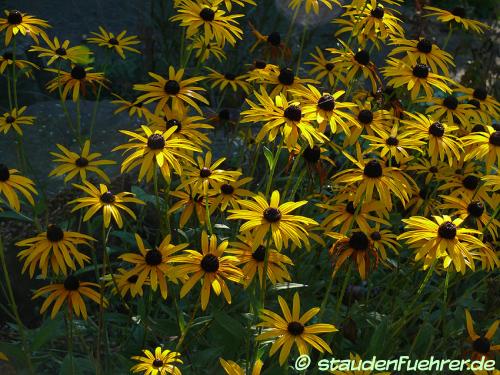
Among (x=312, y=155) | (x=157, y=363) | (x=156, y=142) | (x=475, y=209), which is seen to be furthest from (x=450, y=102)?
(x=157, y=363)

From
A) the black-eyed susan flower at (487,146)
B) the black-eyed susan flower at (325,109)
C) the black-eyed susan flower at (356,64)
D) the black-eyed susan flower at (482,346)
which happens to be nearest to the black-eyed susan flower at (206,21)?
the black-eyed susan flower at (356,64)

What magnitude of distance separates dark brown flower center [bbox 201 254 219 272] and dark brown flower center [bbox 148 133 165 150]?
1.17 ft

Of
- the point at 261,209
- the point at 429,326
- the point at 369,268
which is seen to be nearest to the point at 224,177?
the point at 261,209

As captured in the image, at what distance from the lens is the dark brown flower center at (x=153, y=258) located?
225 centimetres

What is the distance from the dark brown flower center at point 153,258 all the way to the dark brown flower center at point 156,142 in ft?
0.99

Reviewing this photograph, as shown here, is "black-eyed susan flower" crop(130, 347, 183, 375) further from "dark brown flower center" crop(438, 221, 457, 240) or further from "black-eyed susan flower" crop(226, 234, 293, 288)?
"dark brown flower center" crop(438, 221, 457, 240)

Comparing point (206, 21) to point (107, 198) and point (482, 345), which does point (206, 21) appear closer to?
point (107, 198)

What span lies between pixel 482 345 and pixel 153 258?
3.36 ft

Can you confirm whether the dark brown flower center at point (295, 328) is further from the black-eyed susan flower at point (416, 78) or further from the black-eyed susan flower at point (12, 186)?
the black-eyed susan flower at point (416, 78)

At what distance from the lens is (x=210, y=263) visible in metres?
2.13

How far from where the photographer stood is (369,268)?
228 centimetres

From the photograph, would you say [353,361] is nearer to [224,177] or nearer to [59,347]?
[224,177]

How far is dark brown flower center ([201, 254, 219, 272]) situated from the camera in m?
2.13

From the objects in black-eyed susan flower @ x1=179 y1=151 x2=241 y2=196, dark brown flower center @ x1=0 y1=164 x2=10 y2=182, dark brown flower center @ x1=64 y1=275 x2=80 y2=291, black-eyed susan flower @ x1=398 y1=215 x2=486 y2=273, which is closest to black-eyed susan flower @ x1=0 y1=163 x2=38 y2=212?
dark brown flower center @ x1=0 y1=164 x2=10 y2=182
